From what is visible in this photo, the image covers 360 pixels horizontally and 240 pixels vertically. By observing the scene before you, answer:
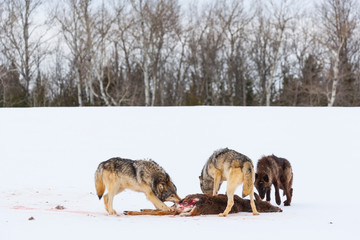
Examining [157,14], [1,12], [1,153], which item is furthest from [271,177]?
[1,12]

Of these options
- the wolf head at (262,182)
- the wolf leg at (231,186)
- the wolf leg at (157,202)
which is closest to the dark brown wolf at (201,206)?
the wolf leg at (157,202)

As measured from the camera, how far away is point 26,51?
34.5m

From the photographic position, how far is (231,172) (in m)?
6.40

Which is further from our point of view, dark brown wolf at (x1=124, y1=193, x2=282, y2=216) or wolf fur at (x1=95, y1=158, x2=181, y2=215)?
wolf fur at (x1=95, y1=158, x2=181, y2=215)

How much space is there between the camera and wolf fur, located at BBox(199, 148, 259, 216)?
6234mm

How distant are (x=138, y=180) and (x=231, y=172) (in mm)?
1460

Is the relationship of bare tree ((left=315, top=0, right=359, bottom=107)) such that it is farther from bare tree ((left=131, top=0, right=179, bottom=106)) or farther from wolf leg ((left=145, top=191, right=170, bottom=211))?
wolf leg ((left=145, top=191, right=170, bottom=211))

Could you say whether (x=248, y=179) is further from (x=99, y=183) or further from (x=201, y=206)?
(x=99, y=183)

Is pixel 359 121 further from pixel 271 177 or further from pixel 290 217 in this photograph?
pixel 290 217

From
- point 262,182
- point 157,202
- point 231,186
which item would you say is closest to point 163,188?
point 157,202

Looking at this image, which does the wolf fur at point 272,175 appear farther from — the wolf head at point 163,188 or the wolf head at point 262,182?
the wolf head at point 163,188

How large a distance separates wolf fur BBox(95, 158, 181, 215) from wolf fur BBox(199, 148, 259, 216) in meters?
0.87

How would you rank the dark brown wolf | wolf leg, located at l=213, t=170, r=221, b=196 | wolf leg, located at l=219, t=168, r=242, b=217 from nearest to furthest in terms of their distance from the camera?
→ wolf leg, located at l=219, t=168, r=242, b=217 < the dark brown wolf < wolf leg, located at l=213, t=170, r=221, b=196

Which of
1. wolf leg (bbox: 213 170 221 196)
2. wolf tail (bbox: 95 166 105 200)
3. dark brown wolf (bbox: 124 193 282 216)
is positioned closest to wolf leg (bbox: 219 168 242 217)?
dark brown wolf (bbox: 124 193 282 216)
